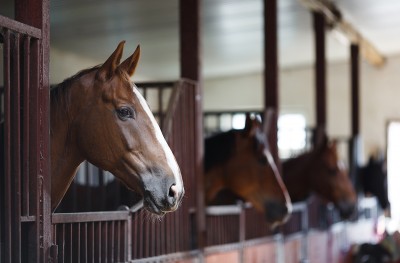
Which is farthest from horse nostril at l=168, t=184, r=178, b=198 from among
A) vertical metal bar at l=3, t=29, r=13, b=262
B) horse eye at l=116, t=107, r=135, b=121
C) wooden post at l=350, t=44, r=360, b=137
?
wooden post at l=350, t=44, r=360, b=137

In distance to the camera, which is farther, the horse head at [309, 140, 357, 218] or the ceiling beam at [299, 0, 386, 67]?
the ceiling beam at [299, 0, 386, 67]

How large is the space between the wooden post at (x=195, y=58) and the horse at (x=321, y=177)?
8.32ft

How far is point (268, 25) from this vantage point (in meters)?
6.51

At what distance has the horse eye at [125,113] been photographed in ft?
9.89

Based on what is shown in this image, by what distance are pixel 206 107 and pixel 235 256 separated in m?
8.29

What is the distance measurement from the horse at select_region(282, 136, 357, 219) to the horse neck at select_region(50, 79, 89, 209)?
14.5 ft

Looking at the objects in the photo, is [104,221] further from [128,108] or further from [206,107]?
[206,107]

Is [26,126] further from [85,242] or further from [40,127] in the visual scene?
[85,242]

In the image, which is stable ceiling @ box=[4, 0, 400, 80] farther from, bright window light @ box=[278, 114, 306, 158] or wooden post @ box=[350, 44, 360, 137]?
bright window light @ box=[278, 114, 306, 158]

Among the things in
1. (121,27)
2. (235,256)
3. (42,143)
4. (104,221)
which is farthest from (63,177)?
(121,27)

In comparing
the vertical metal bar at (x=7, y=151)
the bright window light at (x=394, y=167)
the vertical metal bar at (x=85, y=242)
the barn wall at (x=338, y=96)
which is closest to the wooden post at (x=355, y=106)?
the barn wall at (x=338, y=96)

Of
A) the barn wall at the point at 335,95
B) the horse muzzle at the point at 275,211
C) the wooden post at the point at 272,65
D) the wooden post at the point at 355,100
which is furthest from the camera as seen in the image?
the barn wall at the point at 335,95

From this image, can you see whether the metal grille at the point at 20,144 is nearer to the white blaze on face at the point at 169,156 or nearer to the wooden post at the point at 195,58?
the white blaze on face at the point at 169,156

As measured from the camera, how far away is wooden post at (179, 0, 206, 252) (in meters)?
4.91
